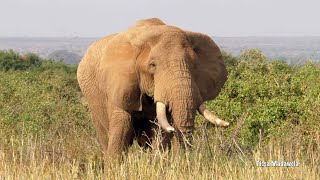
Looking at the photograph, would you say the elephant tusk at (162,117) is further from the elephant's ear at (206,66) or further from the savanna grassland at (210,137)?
the elephant's ear at (206,66)

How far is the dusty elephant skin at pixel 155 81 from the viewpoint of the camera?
684 cm

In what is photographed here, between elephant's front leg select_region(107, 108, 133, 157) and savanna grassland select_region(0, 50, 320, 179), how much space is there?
14cm

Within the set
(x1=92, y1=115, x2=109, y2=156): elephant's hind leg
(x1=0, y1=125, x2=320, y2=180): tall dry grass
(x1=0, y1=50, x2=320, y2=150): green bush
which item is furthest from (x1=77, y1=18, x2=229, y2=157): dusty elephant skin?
(x1=0, y1=50, x2=320, y2=150): green bush

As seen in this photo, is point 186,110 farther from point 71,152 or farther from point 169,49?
point 71,152

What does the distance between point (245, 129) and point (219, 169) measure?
3402 millimetres

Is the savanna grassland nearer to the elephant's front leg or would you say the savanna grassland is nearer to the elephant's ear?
the elephant's front leg

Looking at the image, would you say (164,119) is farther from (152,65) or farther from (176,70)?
(152,65)

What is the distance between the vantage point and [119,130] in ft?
24.3

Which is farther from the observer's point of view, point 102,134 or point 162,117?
point 102,134

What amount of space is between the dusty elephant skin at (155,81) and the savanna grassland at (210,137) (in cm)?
22

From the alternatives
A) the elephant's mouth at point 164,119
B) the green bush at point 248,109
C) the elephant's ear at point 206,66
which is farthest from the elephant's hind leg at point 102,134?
the elephant's mouth at point 164,119

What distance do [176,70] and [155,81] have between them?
29 centimetres

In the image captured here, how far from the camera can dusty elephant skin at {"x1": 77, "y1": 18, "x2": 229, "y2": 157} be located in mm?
6844

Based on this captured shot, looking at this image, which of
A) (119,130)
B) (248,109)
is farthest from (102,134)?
(248,109)
